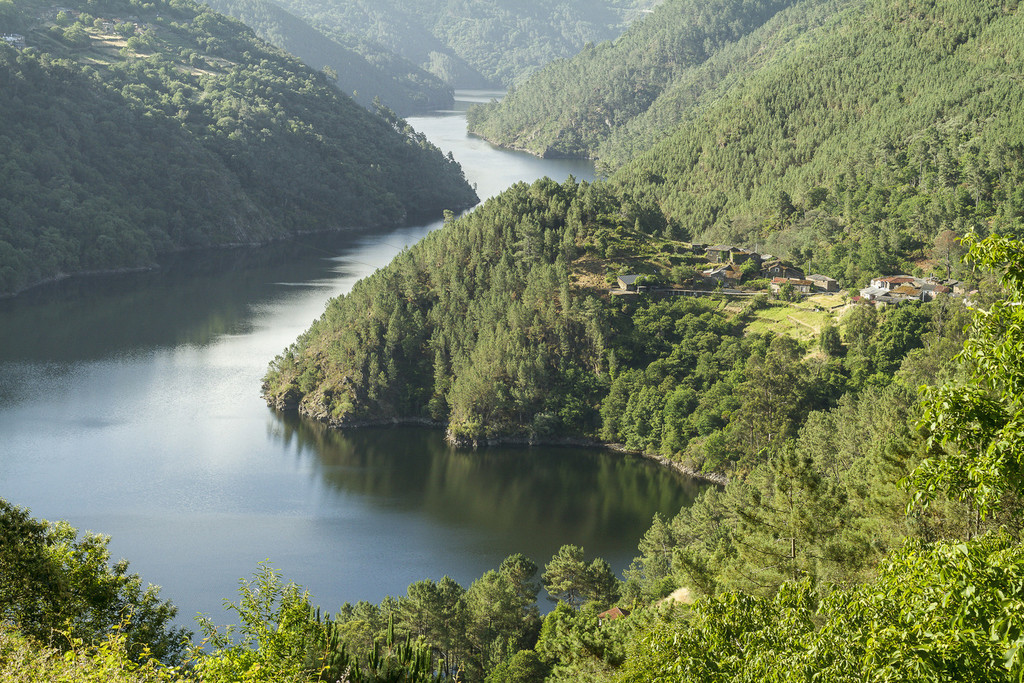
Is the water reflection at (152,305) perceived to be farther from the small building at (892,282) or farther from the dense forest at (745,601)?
the dense forest at (745,601)

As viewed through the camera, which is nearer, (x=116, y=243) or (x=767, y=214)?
(x=767, y=214)

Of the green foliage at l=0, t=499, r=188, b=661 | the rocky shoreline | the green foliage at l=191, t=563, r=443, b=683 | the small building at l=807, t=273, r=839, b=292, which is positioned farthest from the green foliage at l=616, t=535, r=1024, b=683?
the small building at l=807, t=273, r=839, b=292

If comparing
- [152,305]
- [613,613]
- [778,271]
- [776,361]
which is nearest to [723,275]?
[778,271]

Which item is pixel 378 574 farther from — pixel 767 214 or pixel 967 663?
pixel 767 214

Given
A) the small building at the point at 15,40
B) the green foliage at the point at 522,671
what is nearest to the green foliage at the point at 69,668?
the green foliage at the point at 522,671

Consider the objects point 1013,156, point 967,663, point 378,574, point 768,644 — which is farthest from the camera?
point 1013,156

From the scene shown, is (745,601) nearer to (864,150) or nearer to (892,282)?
(892,282)

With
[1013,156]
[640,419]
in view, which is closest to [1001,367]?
[640,419]

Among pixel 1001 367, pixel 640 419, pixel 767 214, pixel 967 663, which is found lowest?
pixel 640 419

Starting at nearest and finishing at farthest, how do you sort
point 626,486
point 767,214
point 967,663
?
point 967,663, point 626,486, point 767,214
